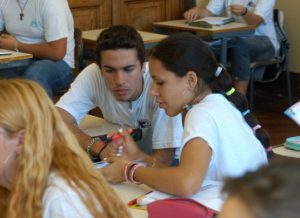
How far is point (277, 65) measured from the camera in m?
5.57

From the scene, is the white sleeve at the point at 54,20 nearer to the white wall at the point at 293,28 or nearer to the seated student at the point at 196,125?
the seated student at the point at 196,125

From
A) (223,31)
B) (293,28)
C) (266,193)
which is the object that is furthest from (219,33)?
(266,193)

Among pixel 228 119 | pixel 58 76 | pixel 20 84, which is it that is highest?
pixel 20 84

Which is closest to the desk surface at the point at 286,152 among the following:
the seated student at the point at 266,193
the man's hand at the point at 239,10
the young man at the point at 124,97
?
the young man at the point at 124,97

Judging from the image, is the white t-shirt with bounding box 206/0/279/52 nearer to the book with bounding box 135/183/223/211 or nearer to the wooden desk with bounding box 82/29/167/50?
the wooden desk with bounding box 82/29/167/50

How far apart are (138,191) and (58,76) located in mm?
2331

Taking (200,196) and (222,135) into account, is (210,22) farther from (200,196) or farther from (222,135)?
(200,196)

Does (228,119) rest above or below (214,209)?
above

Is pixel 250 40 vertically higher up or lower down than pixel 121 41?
lower down

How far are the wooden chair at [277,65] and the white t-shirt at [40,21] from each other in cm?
179

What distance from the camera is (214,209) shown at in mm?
1582

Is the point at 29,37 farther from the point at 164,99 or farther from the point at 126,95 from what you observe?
the point at 164,99

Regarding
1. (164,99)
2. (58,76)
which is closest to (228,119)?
(164,99)

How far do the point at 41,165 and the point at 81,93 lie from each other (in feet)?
4.35
